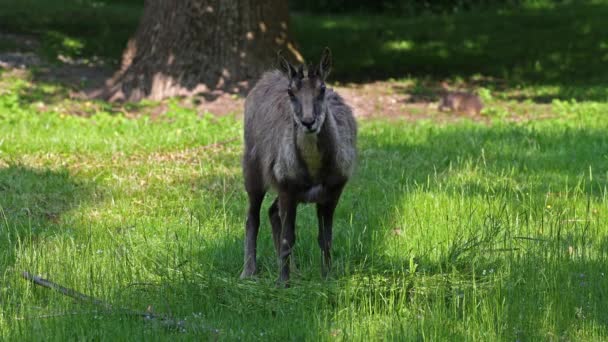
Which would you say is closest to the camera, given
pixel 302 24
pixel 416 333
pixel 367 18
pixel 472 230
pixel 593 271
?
pixel 416 333

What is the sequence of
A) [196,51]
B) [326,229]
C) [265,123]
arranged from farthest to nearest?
[196,51] < [265,123] < [326,229]

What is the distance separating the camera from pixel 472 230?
25.3ft

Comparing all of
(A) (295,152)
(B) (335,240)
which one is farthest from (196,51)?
(A) (295,152)

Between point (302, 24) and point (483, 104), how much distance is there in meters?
8.99

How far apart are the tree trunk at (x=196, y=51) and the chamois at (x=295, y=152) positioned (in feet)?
23.8

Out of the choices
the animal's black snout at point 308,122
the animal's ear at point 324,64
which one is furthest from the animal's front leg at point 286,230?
the animal's ear at point 324,64

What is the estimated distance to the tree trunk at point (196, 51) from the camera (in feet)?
48.2

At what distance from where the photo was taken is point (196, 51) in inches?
583

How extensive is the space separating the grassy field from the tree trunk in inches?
29.0

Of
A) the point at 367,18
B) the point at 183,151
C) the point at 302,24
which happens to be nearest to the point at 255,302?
the point at 183,151

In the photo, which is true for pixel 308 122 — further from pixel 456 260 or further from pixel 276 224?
pixel 276 224

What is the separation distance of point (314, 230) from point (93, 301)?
8.22 feet

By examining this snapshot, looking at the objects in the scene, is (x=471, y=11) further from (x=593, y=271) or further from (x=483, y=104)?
(x=593, y=271)

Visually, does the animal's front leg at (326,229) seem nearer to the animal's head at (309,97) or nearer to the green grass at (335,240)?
the green grass at (335,240)
